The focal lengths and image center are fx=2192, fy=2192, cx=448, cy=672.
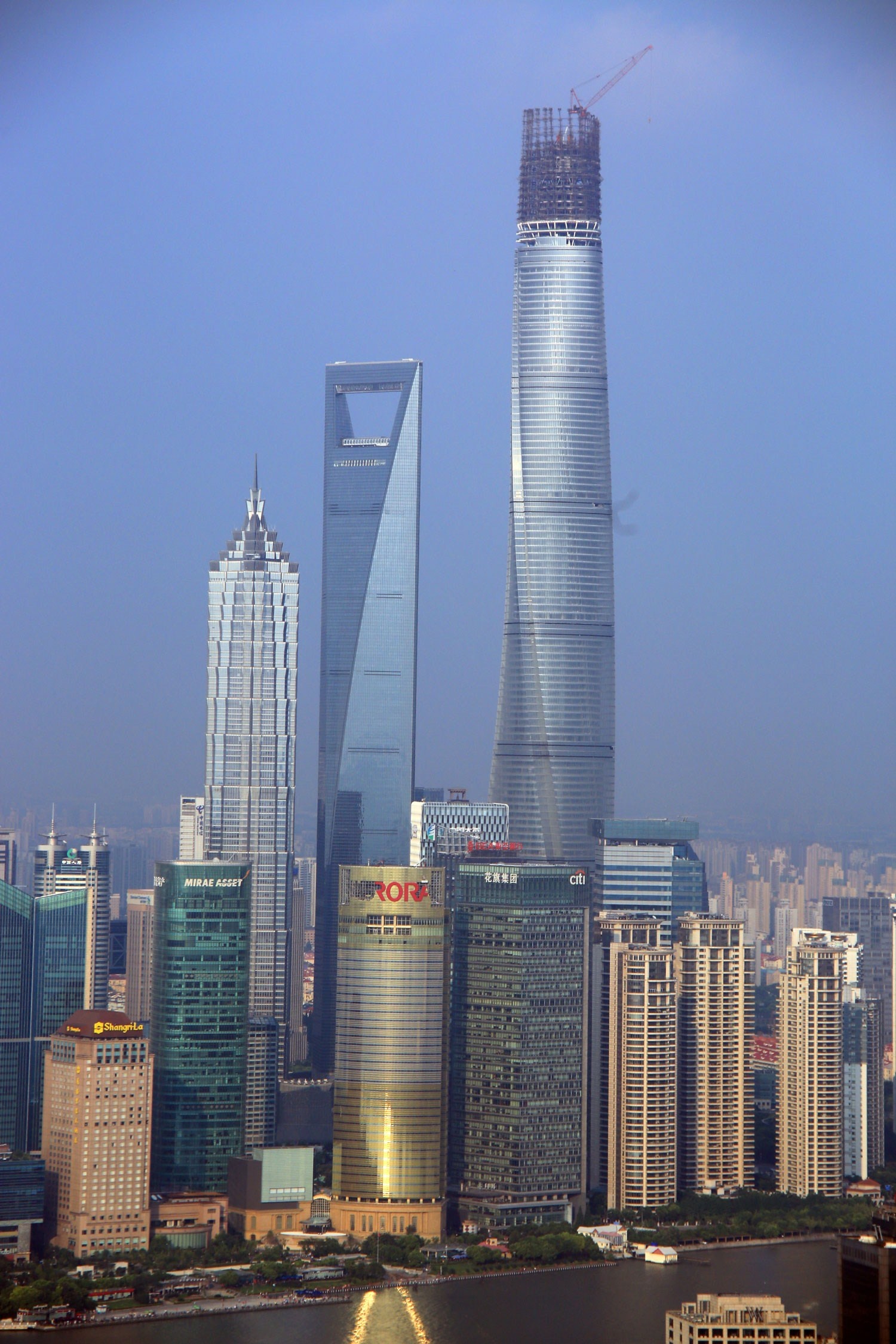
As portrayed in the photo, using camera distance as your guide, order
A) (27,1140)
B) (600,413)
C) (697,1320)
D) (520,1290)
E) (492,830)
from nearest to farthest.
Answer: (697,1320) < (520,1290) < (27,1140) < (492,830) < (600,413)

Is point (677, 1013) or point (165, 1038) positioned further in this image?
point (677, 1013)

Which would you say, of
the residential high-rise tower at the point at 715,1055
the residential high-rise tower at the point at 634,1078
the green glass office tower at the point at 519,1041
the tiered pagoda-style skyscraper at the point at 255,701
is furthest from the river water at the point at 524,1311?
the tiered pagoda-style skyscraper at the point at 255,701

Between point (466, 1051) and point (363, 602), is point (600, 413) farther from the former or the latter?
point (466, 1051)

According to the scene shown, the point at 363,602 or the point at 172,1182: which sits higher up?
the point at 363,602

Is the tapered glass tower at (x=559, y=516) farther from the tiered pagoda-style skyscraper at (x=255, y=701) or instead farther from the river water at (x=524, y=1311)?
the river water at (x=524, y=1311)

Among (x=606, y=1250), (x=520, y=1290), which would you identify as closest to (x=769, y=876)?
(x=606, y=1250)

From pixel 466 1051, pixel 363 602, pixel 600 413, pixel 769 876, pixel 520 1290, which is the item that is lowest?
pixel 520 1290

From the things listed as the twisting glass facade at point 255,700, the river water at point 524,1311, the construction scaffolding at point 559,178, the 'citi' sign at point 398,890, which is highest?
the construction scaffolding at point 559,178
